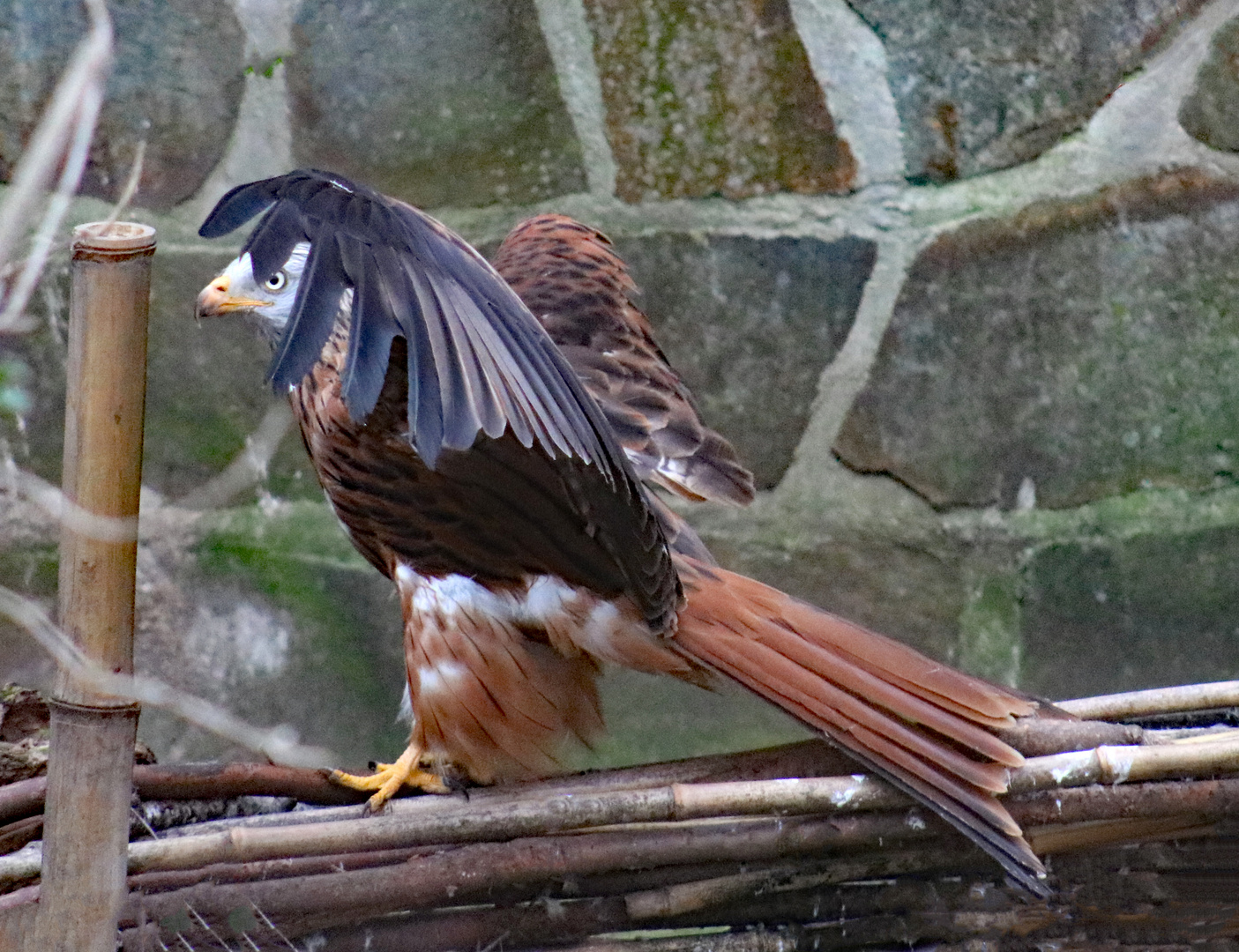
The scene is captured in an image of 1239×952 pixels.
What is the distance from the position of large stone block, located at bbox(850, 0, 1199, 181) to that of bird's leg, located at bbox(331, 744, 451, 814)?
1149mm

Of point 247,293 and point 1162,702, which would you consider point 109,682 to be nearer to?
point 247,293

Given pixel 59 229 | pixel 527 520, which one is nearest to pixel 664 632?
pixel 527 520

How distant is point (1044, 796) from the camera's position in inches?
50.5

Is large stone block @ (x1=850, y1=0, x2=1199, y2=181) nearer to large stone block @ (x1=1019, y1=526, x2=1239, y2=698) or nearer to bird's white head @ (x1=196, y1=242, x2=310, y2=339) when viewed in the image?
large stone block @ (x1=1019, y1=526, x2=1239, y2=698)

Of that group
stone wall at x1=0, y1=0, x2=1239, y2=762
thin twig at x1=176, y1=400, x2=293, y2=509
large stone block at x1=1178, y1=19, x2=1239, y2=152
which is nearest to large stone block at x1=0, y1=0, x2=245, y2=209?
stone wall at x1=0, y1=0, x2=1239, y2=762

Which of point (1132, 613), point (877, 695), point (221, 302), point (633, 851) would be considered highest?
point (221, 302)

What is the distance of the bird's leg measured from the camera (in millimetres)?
1366

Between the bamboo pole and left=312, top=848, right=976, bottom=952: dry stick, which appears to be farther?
→ left=312, top=848, right=976, bottom=952: dry stick

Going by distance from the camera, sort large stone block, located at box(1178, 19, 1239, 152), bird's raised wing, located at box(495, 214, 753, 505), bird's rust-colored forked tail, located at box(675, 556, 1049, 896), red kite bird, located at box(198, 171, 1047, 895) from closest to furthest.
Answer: red kite bird, located at box(198, 171, 1047, 895), bird's rust-colored forked tail, located at box(675, 556, 1049, 896), bird's raised wing, located at box(495, 214, 753, 505), large stone block, located at box(1178, 19, 1239, 152)

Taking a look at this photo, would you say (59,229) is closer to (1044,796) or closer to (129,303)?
(129,303)

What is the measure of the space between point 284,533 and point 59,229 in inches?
23.1

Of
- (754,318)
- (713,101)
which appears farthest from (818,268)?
(713,101)

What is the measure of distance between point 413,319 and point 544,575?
1.81 feet

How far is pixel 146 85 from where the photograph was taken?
2.05 m
